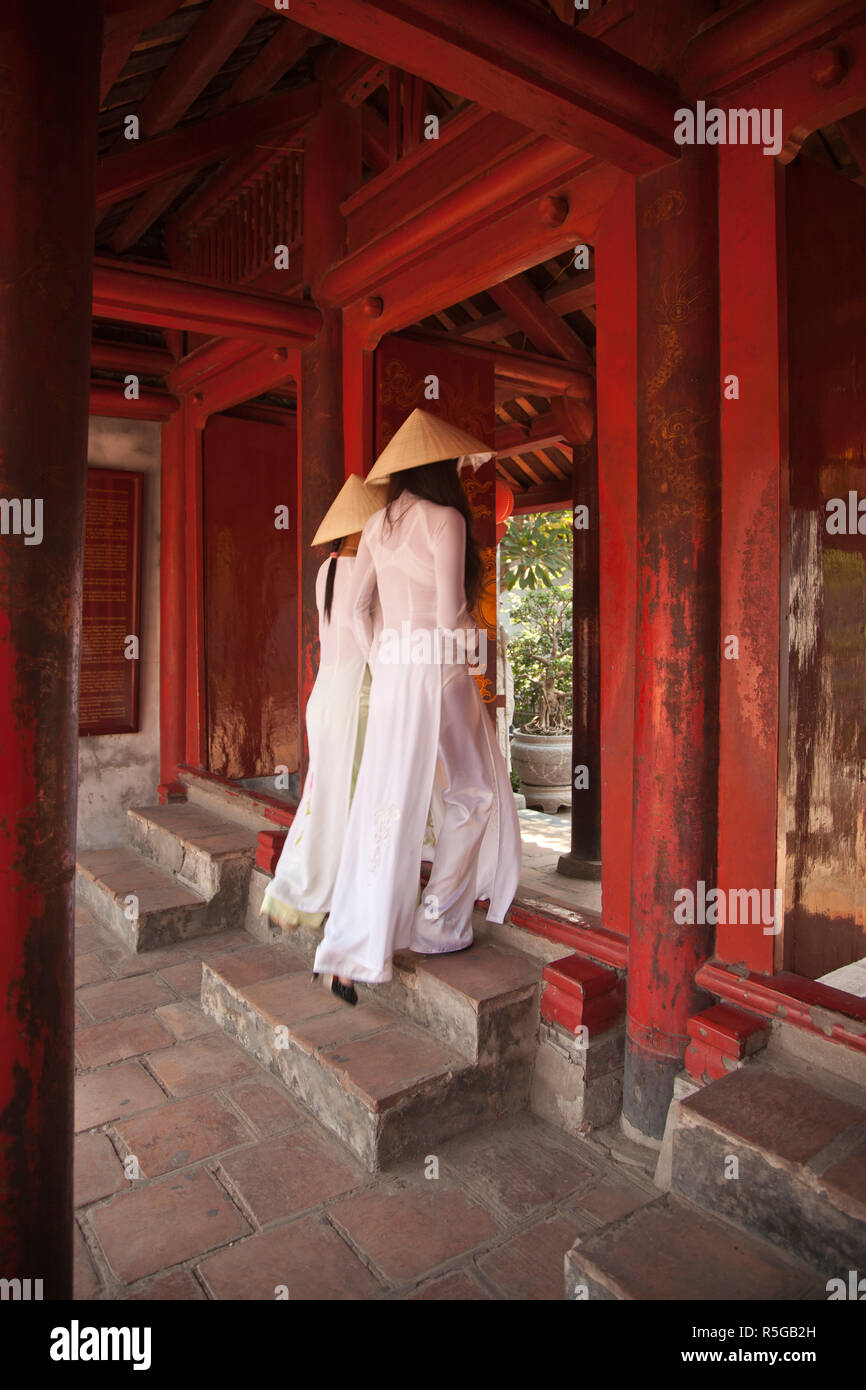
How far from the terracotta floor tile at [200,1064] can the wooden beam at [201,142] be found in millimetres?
3363

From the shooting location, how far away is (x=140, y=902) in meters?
4.14

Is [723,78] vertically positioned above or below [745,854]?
above

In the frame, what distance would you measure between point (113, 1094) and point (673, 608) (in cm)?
232

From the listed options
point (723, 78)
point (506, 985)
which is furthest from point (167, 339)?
point (506, 985)

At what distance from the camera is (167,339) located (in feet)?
18.3

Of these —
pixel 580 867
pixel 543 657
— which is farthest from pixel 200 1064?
pixel 543 657

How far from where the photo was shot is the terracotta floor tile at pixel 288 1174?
7.41 ft

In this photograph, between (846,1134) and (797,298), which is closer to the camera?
(846,1134)

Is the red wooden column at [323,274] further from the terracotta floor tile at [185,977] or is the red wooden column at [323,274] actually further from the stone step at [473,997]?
the stone step at [473,997]

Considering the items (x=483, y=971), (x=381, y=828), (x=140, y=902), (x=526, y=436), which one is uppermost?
(x=526, y=436)

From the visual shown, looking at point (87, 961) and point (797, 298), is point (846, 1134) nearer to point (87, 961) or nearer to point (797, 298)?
point (797, 298)

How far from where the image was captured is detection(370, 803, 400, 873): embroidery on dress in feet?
9.21

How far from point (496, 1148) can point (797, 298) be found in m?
2.51

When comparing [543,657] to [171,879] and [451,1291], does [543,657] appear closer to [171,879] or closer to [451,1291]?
[171,879]
